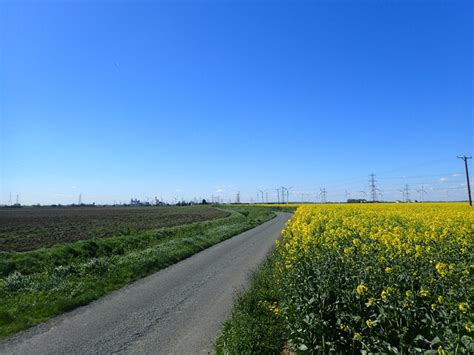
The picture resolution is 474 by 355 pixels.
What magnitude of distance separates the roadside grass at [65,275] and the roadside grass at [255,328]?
4672 mm

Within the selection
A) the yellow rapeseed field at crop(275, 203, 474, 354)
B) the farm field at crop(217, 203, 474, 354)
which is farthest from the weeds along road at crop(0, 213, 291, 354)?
the yellow rapeseed field at crop(275, 203, 474, 354)

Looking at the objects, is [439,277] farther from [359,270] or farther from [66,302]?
[66,302]

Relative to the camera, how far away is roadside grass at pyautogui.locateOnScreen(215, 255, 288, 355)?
5.68m

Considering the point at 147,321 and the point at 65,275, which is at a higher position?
the point at 65,275

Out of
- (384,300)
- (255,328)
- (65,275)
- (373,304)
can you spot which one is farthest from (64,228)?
(384,300)

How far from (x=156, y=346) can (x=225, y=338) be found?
137 cm

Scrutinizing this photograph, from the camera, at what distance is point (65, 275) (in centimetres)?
1254

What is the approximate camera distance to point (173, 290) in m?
10.8

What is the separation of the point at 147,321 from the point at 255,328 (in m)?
2.97

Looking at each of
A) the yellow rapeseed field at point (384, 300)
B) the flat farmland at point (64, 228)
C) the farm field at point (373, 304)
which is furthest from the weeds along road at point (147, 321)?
the flat farmland at point (64, 228)

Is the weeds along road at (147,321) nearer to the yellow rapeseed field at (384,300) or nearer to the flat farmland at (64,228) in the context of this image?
the yellow rapeseed field at (384,300)

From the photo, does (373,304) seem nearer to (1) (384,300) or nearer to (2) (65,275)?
(1) (384,300)

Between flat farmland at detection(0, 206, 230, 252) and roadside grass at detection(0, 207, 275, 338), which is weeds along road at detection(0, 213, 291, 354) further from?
flat farmland at detection(0, 206, 230, 252)

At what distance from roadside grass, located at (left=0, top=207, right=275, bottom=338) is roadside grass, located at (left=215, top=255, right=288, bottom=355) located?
4.67 metres
